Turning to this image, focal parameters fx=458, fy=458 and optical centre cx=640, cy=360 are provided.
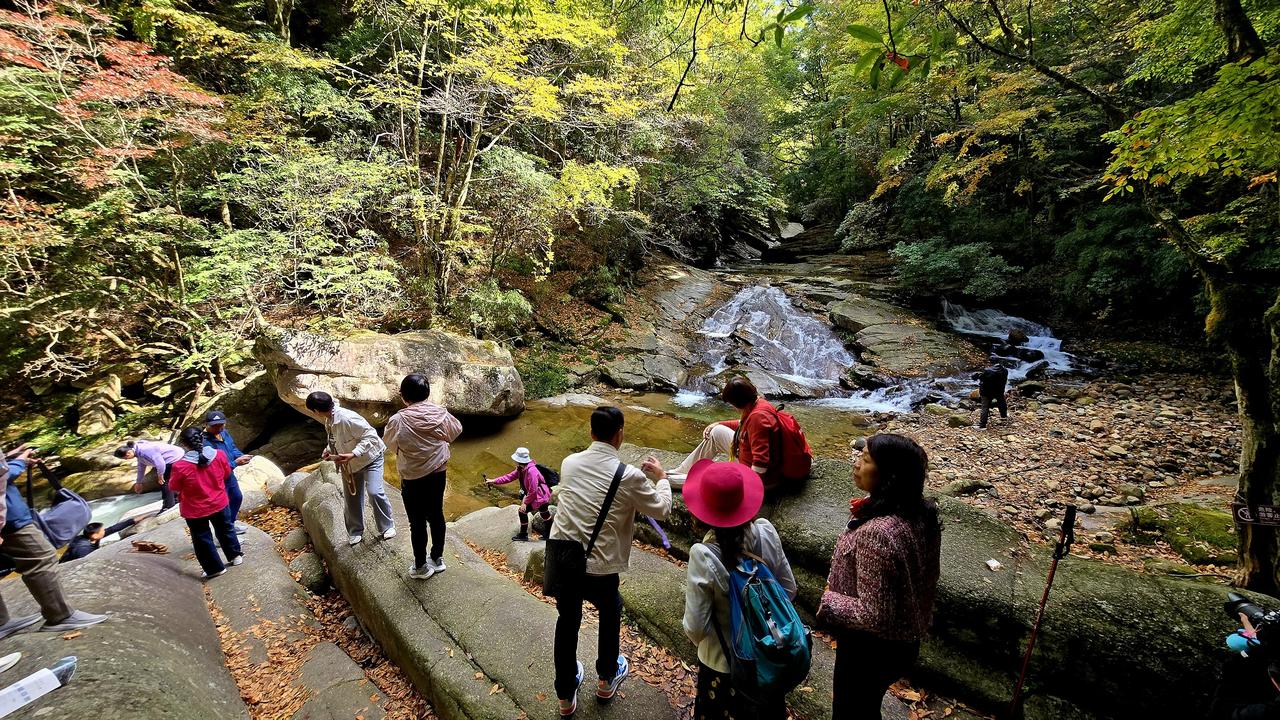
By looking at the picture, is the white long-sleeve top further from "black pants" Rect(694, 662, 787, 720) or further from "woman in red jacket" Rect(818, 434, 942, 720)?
"woman in red jacket" Rect(818, 434, 942, 720)

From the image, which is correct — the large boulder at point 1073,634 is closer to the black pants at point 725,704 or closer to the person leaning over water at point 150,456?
the black pants at point 725,704

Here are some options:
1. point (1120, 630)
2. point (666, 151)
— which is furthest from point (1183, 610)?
point (666, 151)

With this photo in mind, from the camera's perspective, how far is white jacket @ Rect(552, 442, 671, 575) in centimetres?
260

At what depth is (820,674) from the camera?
316 centimetres

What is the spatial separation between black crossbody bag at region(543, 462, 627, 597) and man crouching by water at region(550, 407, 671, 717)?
2cm

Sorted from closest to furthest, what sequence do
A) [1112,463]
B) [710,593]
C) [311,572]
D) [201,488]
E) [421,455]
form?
1. [710,593]
2. [421,455]
3. [201,488]
4. [311,572]
5. [1112,463]

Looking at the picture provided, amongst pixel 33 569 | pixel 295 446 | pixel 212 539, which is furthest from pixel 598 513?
pixel 295 446

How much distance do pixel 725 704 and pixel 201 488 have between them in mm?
5327

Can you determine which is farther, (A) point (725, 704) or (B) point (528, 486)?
(B) point (528, 486)

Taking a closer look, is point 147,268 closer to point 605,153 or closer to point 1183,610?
point 605,153

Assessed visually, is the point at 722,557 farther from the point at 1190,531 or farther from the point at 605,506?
the point at 1190,531

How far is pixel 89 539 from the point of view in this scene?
6.20 metres

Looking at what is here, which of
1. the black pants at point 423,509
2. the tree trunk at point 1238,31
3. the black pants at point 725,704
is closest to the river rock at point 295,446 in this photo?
the black pants at point 423,509

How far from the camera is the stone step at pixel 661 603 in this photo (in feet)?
9.77
